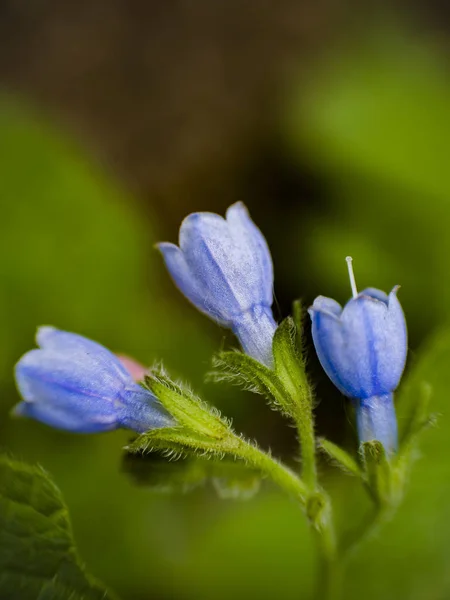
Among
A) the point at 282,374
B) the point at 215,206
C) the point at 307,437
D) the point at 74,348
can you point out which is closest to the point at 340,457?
the point at 307,437

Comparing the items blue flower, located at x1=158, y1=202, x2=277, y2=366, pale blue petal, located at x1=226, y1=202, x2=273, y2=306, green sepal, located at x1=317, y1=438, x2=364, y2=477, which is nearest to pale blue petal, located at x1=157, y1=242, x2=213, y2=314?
blue flower, located at x1=158, y1=202, x2=277, y2=366

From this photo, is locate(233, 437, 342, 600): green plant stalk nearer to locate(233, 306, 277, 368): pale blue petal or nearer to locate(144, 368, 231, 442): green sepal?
locate(144, 368, 231, 442): green sepal

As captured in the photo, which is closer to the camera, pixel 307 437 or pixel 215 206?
pixel 307 437

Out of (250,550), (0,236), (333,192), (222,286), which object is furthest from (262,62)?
(222,286)

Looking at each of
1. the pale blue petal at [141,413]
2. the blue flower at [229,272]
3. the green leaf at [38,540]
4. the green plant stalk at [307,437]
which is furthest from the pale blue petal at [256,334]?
the green leaf at [38,540]

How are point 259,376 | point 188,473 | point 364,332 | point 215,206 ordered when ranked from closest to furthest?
point 364,332
point 259,376
point 188,473
point 215,206

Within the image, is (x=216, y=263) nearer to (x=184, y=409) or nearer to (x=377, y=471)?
(x=184, y=409)

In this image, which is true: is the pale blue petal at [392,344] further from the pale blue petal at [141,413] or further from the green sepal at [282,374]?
the pale blue petal at [141,413]
